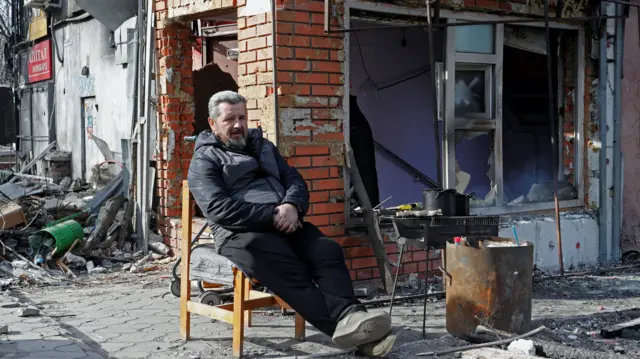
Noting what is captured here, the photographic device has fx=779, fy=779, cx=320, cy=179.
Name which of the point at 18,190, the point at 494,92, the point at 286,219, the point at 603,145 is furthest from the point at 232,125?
the point at 18,190

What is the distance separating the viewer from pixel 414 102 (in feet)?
31.8

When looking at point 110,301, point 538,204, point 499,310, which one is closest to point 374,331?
point 499,310

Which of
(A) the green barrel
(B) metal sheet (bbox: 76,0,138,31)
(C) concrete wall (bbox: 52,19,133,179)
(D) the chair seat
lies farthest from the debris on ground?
(D) the chair seat

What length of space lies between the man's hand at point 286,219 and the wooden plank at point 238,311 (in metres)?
Result: 0.38

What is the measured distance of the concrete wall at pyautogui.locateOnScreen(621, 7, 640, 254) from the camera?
852cm

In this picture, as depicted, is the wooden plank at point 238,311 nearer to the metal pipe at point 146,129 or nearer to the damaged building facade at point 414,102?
the damaged building facade at point 414,102

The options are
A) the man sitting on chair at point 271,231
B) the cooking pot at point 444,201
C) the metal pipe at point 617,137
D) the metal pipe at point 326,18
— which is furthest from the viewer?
the metal pipe at point 617,137

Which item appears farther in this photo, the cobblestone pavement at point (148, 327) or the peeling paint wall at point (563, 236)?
the peeling paint wall at point (563, 236)

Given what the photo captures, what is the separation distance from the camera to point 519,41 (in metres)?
7.92

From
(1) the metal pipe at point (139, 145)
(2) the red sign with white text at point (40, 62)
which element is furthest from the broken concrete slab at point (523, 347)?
(2) the red sign with white text at point (40, 62)

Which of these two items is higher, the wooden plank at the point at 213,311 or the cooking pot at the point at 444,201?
the cooking pot at the point at 444,201

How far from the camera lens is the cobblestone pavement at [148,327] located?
16.3 feet

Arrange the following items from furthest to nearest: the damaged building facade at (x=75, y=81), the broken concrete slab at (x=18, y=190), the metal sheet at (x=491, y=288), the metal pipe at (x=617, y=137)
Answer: the damaged building facade at (x=75, y=81)
the broken concrete slab at (x=18, y=190)
the metal pipe at (x=617, y=137)
the metal sheet at (x=491, y=288)

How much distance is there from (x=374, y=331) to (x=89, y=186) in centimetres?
860
